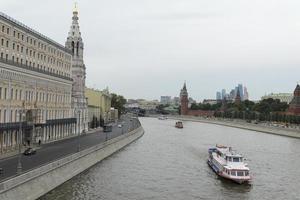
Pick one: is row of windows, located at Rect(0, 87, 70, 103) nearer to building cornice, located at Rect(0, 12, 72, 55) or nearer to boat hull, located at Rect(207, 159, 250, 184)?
building cornice, located at Rect(0, 12, 72, 55)

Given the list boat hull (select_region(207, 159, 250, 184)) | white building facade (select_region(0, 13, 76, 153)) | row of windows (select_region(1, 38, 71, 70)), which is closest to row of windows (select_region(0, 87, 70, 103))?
white building facade (select_region(0, 13, 76, 153))

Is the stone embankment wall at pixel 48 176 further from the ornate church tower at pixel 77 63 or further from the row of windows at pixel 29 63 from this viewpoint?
the ornate church tower at pixel 77 63

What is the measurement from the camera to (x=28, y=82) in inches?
2768

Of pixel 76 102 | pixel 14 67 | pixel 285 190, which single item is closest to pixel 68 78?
pixel 76 102

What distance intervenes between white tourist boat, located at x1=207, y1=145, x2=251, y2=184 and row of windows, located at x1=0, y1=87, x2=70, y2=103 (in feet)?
96.7

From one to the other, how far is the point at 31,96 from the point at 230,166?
3207cm

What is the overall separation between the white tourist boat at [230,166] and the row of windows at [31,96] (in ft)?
96.7

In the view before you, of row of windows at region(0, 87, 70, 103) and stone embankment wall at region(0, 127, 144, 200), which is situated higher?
row of windows at region(0, 87, 70, 103)

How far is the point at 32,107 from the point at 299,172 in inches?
1609

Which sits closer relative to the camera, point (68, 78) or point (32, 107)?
point (32, 107)

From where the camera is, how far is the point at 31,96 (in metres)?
71.8

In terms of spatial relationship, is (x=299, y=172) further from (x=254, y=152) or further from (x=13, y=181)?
(x=13, y=181)

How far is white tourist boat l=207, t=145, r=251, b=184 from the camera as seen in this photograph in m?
58.3

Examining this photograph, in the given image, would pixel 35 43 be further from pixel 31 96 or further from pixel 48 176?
pixel 48 176
